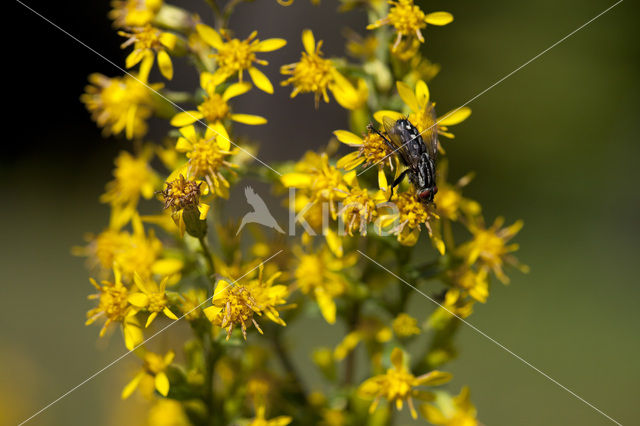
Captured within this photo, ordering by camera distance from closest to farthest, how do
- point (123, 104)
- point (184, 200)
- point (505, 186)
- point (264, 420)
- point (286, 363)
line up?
point (184, 200) → point (264, 420) → point (286, 363) → point (123, 104) → point (505, 186)

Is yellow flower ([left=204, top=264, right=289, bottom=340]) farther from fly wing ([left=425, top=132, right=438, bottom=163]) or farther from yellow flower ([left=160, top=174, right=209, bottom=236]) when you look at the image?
fly wing ([left=425, top=132, right=438, bottom=163])

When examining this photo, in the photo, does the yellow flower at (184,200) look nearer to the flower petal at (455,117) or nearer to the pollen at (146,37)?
the pollen at (146,37)

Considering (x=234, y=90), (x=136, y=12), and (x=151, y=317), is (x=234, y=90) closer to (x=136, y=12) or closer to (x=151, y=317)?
(x=136, y=12)

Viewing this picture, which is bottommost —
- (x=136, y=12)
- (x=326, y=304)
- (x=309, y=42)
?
(x=326, y=304)

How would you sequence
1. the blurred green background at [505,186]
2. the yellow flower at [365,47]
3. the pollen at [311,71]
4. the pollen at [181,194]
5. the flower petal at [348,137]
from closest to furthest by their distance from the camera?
the pollen at [181,194] → the flower petal at [348,137] → the pollen at [311,71] → the yellow flower at [365,47] → the blurred green background at [505,186]

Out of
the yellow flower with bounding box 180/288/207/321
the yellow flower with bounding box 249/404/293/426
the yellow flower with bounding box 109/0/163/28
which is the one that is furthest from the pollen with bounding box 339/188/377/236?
the yellow flower with bounding box 109/0/163/28

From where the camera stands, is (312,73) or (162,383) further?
(312,73)

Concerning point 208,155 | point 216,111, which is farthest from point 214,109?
point 208,155

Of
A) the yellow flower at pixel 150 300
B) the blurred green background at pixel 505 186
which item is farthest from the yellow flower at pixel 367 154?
the blurred green background at pixel 505 186
